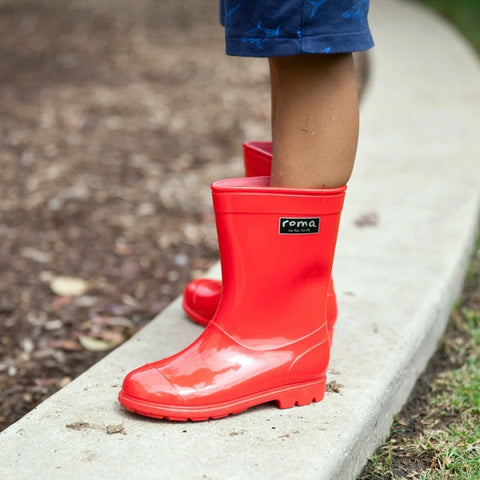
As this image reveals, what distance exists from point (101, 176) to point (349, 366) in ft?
6.39

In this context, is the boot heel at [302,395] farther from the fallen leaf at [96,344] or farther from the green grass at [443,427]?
the fallen leaf at [96,344]

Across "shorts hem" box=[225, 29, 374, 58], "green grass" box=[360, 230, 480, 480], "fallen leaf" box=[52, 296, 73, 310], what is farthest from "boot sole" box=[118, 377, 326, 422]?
"fallen leaf" box=[52, 296, 73, 310]

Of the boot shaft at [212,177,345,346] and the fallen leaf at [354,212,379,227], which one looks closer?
the boot shaft at [212,177,345,346]

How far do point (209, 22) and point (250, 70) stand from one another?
1862mm

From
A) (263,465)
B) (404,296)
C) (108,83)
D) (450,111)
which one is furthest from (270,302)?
(108,83)

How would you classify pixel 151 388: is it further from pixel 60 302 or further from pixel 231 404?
pixel 60 302

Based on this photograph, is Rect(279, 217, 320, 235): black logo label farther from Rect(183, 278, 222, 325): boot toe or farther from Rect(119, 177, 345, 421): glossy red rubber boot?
Rect(183, 278, 222, 325): boot toe

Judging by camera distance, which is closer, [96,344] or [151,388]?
[151,388]

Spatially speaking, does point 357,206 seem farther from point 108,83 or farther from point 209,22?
point 209,22

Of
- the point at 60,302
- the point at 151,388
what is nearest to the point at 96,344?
the point at 60,302

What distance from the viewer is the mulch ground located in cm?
221

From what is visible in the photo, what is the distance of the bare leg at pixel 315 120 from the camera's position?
1.36 meters

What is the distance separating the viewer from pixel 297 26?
126 centimetres

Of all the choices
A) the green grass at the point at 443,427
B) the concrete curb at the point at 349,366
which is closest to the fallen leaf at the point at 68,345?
the concrete curb at the point at 349,366
